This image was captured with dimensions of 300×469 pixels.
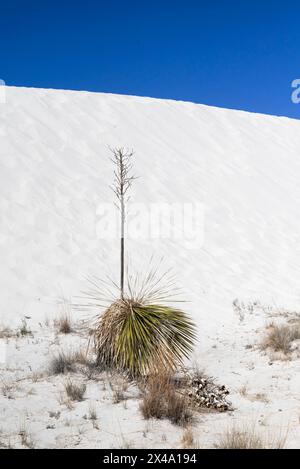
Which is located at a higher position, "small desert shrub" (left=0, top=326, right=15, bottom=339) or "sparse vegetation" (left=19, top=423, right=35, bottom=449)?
"small desert shrub" (left=0, top=326, right=15, bottom=339)

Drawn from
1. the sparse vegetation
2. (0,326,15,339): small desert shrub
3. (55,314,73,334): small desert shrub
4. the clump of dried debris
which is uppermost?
(55,314,73,334): small desert shrub

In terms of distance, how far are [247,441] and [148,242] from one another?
322 inches

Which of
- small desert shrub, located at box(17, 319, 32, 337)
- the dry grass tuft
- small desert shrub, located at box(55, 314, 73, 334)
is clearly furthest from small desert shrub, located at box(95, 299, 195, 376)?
small desert shrub, located at box(17, 319, 32, 337)

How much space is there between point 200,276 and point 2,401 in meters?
6.46

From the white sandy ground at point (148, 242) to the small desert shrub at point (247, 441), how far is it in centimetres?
20

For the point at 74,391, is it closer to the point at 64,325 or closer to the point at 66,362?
the point at 66,362

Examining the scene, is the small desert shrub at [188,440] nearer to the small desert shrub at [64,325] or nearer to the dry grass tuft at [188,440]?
the dry grass tuft at [188,440]

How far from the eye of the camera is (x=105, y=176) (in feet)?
44.9

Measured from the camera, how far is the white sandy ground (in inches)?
177

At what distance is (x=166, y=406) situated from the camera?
4.36 m

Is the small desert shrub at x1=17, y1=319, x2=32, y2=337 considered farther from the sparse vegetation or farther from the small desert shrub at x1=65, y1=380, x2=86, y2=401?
the sparse vegetation

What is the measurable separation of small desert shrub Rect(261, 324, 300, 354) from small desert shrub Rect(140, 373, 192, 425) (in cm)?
237

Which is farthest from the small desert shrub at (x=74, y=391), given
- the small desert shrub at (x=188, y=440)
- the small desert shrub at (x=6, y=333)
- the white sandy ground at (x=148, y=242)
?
the small desert shrub at (x=6, y=333)
